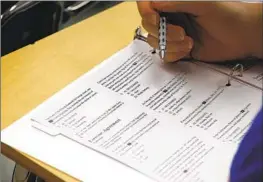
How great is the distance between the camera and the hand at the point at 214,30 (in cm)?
78

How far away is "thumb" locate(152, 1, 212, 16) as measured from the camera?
764mm

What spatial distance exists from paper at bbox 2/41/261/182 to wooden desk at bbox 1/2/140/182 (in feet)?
0.06

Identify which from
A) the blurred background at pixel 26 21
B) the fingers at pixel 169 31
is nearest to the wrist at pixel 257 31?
the fingers at pixel 169 31

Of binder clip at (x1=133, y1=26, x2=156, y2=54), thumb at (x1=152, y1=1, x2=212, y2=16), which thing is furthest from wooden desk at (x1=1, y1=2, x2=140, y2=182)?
thumb at (x1=152, y1=1, x2=212, y2=16)

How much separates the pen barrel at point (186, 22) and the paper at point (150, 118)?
47mm

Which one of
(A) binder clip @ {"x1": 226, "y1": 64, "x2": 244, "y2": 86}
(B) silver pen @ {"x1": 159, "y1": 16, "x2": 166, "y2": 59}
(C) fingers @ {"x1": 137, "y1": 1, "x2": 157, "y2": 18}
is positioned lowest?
(A) binder clip @ {"x1": 226, "y1": 64, "x2": 244, "y2": 86}

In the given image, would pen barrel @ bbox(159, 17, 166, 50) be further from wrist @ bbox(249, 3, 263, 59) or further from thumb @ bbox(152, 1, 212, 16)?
wrist @ bbox(249, 3, 263, 59)

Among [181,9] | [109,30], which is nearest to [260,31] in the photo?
[181,9]

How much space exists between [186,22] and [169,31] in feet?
0.11

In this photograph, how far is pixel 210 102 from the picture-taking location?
2.41ft

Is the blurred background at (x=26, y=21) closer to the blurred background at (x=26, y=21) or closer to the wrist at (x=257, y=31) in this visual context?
the blurred background at (x=26, y=21)

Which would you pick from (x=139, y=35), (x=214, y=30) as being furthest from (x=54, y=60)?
(x=214, y=30)

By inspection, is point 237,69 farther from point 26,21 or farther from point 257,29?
point 26,21

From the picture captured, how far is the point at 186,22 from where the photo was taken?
813mm
